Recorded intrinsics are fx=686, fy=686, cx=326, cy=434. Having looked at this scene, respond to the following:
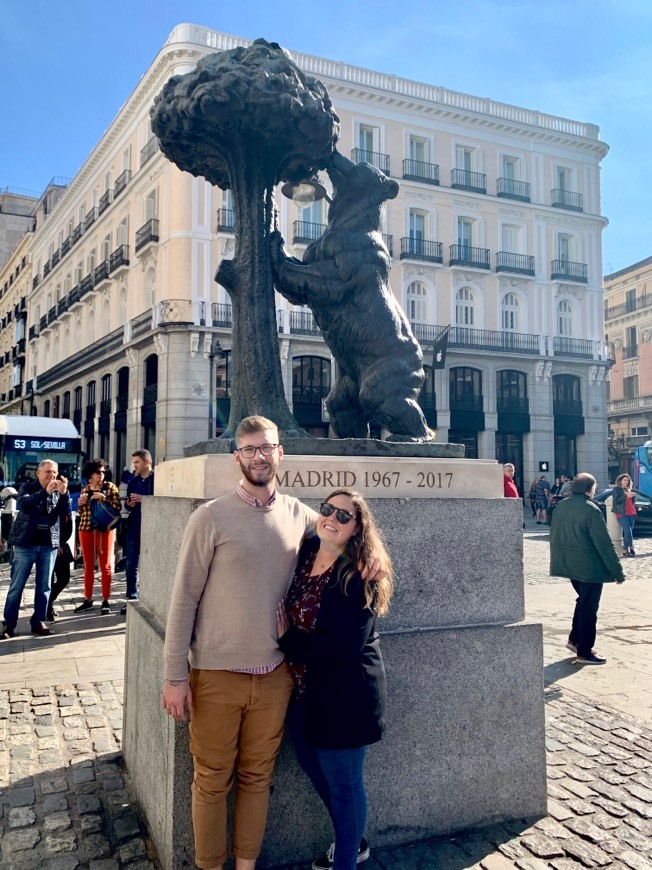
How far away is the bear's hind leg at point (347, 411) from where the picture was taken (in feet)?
14.1

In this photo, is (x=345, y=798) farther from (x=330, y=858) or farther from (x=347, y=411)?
(x=347, y=411)

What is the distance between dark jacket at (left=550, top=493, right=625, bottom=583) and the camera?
6164mm

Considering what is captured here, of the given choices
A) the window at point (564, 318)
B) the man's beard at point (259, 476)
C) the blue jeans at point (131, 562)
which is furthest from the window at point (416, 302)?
the man's beard at point (259, 476)

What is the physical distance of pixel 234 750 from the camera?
8.56 feet

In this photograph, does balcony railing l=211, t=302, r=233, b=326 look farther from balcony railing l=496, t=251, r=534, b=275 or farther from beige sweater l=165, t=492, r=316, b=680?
beige sweater l=165, t=492, r=316, b=680

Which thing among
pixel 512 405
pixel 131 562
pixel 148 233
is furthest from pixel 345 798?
pixel 512 405

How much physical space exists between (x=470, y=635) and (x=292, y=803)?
1.10 metres

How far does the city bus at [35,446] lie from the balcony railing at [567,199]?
24.7 metres

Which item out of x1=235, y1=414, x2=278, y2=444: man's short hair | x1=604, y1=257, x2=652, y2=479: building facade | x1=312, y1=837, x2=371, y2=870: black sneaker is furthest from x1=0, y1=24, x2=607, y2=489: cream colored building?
x1=235, y1=414, x2=278, y2=444: man's short hair

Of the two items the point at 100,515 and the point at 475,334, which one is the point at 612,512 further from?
the point at 475,334

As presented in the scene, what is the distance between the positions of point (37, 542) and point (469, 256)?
1092 inches

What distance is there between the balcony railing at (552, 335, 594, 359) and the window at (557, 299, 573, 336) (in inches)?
16.9

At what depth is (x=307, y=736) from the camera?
8.70ft

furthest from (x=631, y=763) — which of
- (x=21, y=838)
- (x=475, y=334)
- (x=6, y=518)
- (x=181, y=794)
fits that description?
(x=475, y=334)
